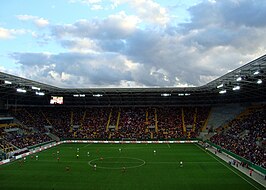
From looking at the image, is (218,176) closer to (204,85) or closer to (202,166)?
(202,166)

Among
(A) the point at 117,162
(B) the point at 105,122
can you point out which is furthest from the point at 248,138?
(B) the point at 105,122

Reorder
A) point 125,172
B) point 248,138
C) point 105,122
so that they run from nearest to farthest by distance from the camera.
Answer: point 125,172
point 248,138
point 105,122

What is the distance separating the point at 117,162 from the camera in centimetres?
4309

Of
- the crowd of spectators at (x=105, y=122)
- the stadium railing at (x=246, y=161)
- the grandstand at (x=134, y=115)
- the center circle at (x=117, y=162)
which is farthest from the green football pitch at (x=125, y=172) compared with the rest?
the crowd of spectators at (x=105, y=122)

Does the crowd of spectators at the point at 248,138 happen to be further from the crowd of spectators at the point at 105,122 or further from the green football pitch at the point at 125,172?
the crowd of spectators at the point at 105,122

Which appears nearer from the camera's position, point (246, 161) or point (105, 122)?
point (246, 161)

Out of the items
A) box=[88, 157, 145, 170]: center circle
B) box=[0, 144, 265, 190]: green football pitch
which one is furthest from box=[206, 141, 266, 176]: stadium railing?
box=[88, 157, 145, 170]: center circle

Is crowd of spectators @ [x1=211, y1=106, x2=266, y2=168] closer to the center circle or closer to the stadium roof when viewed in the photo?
the stadium roof

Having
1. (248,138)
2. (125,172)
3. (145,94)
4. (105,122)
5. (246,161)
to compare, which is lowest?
(125,172)

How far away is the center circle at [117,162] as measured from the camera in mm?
40094

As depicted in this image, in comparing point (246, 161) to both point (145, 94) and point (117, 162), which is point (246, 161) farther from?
point (145, 94)

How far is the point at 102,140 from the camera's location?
2731 inches

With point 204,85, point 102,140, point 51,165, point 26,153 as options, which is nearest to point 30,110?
point 102,140

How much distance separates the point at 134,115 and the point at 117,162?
1471 inches
